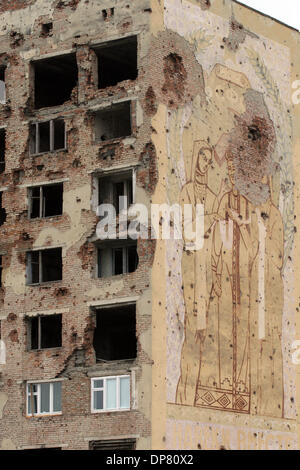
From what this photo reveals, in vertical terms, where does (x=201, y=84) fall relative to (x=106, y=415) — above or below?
above

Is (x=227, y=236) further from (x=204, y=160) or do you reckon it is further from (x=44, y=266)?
(x=44, y=266)

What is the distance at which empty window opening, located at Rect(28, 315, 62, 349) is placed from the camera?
5684 cm

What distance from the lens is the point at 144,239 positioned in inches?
2159

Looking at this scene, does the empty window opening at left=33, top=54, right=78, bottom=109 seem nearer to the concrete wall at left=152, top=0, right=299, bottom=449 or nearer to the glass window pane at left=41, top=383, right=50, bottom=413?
the concrete wall at left=152, top=0, right=299, bottom=449

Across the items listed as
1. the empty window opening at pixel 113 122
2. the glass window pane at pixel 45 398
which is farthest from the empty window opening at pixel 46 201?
the glass window pane at pixel 45 398

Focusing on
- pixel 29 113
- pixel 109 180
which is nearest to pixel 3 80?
pixel 29 113

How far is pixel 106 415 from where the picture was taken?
54188 mm

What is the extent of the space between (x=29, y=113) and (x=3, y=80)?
2551 millimetres

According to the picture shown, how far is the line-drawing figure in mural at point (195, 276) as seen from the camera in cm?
5516

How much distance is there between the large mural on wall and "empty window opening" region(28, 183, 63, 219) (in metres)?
5.21

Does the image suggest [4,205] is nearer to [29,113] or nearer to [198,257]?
[29,113]

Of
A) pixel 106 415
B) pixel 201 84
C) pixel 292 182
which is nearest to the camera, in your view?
pixel 106 415

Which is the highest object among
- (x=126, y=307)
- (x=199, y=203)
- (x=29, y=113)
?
(x=29, y=113)

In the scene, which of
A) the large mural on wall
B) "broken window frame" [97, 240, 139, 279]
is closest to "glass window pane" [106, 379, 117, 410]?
the large mural on wall
